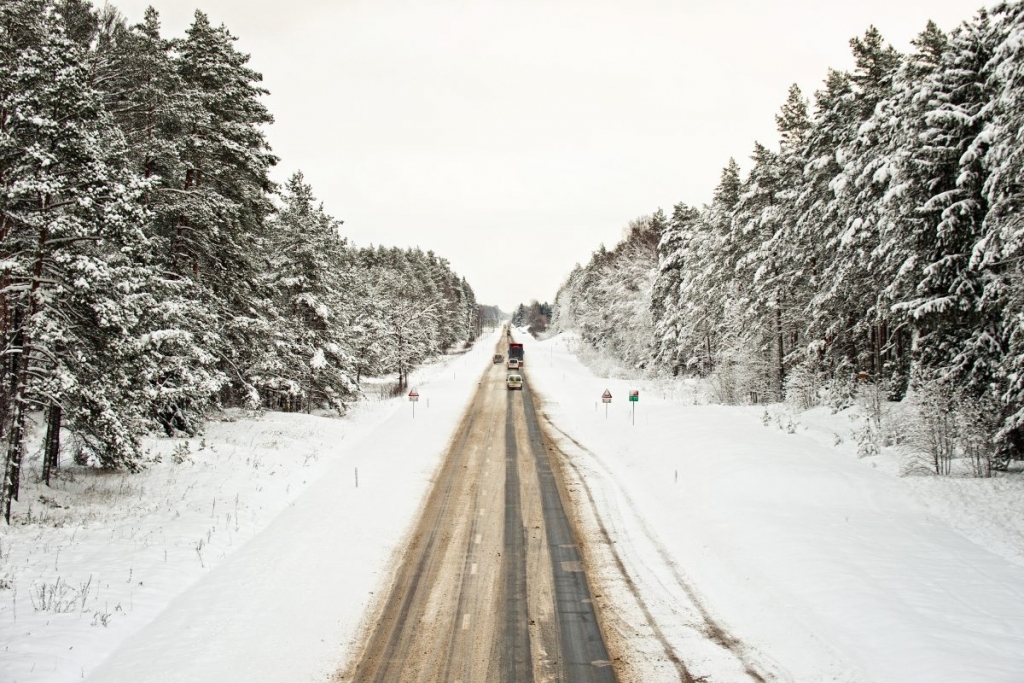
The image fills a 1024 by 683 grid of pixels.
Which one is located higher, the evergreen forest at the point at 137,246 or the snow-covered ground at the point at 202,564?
the evergreen forest at the point at 137,246

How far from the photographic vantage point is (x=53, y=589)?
343 inches

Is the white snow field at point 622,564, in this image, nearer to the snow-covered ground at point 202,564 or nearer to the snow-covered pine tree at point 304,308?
the snow-covered ground at point 202,564

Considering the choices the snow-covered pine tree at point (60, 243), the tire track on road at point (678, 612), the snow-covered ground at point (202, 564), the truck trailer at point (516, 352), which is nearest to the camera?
the tire track on road at point (678, 612)

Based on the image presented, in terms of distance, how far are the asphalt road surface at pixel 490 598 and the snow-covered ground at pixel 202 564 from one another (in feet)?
2.11

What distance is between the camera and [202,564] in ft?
34.6

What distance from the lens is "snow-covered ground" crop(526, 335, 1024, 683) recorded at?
7418mm

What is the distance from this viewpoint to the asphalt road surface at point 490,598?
733cm

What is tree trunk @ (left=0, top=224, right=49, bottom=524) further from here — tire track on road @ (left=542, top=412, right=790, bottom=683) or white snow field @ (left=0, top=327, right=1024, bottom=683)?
tire track on road @ (left=542, top=412, right=790, bottom=683)

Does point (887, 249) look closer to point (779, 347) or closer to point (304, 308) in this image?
point (779, 347)

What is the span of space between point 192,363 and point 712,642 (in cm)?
1659

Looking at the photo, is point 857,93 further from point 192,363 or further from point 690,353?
point 192,363

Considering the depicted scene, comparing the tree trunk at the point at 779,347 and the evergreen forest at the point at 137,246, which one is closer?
the evergreen forest at the point at 137,246

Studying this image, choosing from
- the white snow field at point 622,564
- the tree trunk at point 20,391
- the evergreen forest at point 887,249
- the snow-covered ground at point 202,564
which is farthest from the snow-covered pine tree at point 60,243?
the evergreen forest at point 887,249

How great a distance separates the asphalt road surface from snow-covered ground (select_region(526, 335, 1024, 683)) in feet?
2.77
